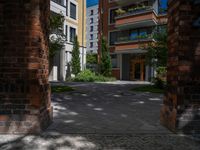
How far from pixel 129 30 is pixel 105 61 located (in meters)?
5.11

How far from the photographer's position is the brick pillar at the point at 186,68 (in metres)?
4.44

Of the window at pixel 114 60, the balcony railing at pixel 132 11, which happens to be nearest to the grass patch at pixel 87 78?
the window at pixel 114 60

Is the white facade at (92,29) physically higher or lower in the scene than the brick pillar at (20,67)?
higher

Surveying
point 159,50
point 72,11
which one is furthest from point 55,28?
point 72,11

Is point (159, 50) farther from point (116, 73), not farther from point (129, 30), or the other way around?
point (116, 73)

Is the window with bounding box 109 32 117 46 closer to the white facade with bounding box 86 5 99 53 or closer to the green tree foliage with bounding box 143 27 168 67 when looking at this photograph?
the green tree foliage with bounding box 143 27 168 67

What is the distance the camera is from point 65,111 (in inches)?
267

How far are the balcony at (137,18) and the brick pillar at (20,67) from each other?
2143 centimetres

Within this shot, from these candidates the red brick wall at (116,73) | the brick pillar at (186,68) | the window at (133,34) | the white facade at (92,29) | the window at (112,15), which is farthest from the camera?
the white facade at (92,29)

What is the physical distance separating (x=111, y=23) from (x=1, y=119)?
2696 cm

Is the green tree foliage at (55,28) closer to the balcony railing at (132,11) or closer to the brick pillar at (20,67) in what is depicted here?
the brick pillar at (20,67)

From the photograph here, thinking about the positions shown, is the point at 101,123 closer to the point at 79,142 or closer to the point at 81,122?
the point at 81,122

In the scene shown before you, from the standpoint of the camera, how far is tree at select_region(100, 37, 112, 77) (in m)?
26.9

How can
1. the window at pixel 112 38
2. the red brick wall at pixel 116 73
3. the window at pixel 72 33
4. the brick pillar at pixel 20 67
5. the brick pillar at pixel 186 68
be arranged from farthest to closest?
the window at pixel 112 38
the red brick wall at pixel 116 73
the window at pixel 72 33
the brick pillar at pixel 186 68
the brick pillar at pixel 20 67
